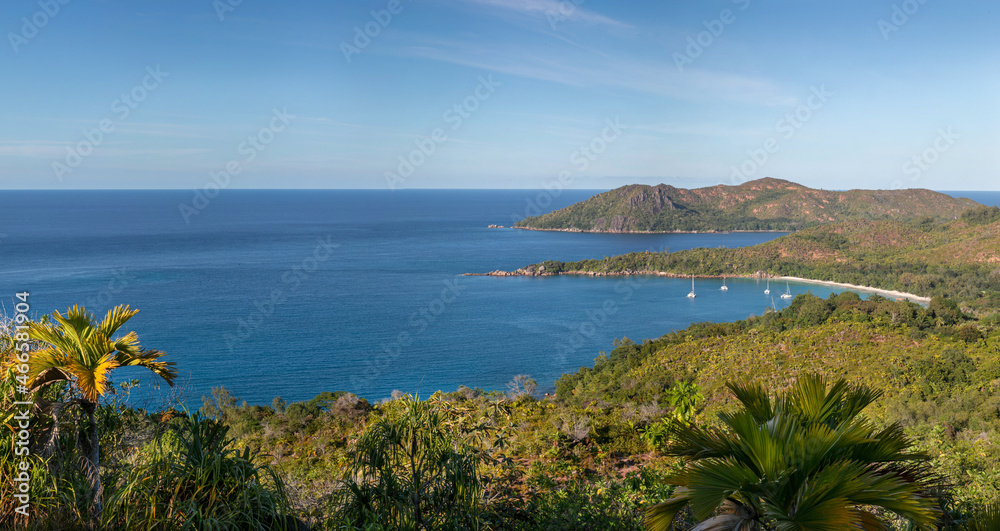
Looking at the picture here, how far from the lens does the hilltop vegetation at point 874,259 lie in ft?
233

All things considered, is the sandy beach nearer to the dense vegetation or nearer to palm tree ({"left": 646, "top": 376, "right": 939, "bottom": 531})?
the dense vegetation

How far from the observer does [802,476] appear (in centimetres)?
351

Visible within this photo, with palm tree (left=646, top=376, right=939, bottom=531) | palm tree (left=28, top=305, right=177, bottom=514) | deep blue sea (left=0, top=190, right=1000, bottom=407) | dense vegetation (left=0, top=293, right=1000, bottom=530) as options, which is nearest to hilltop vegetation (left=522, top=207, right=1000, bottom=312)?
deep blue sea (left=0, top=190, right=1000, bottom=407)

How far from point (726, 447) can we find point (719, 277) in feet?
302

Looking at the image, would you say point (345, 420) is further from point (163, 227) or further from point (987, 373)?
point (163, 227)

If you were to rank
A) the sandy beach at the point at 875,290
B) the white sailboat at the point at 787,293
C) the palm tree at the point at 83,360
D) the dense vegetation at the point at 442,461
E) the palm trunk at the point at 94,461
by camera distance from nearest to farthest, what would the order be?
the dense vegetation at the point at 442,461, the palm tree at the point at 83,360, the palm trunk at the point at 94,461, the sandy beach at the point at 875,290, the white sailboat at the point at 787,293

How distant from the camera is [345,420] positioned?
18.2m

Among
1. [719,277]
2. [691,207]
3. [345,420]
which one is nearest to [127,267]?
[345,420]

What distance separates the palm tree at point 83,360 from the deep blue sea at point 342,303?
14.8 metres

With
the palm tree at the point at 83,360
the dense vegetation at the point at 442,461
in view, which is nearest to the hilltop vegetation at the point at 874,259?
the dense vegetation at the point at 442,461

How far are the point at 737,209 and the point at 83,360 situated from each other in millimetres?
A: 193387

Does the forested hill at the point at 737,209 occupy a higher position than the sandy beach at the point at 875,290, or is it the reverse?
the forested hill at the point at 737,209

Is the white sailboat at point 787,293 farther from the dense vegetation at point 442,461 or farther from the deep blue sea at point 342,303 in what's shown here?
the dense vegetation at point 442,461

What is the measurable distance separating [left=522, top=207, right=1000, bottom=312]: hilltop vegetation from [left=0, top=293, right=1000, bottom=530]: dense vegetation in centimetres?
6179
